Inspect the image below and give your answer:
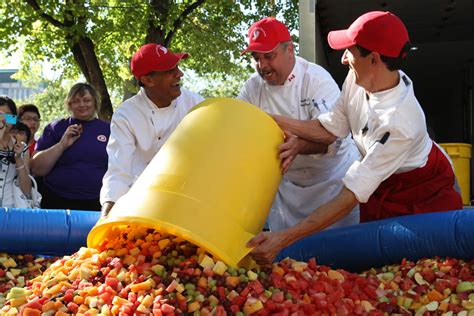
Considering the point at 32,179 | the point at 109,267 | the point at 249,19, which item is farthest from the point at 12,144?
the point at 249,19

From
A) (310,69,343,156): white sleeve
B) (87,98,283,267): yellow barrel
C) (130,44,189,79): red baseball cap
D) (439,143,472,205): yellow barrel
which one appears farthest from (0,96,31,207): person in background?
(439,143,472,205): yellow barrel

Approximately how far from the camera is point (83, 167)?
4.47m

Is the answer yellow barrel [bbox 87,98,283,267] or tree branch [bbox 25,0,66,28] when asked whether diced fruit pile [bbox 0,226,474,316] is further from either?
tree branch [bbox 25,0,66,28]

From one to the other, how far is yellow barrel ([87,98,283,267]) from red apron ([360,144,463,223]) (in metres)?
0.63

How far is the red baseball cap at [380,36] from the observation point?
262 centimetres

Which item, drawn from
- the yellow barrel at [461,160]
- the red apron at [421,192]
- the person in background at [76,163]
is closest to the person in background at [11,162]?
the person in background at [76,163]

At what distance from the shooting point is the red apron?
116 inches

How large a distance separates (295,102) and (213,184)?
121 cm

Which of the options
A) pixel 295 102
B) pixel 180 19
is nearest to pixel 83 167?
pixel 295 102

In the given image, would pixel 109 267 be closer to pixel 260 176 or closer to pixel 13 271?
pixel 260 176

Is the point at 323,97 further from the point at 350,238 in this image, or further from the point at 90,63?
the point at 90,63

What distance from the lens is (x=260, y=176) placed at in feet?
8.43

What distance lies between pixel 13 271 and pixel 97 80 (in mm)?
7656

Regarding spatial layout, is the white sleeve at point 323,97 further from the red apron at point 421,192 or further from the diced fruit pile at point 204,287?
the diced fruit pile at point 204,287
